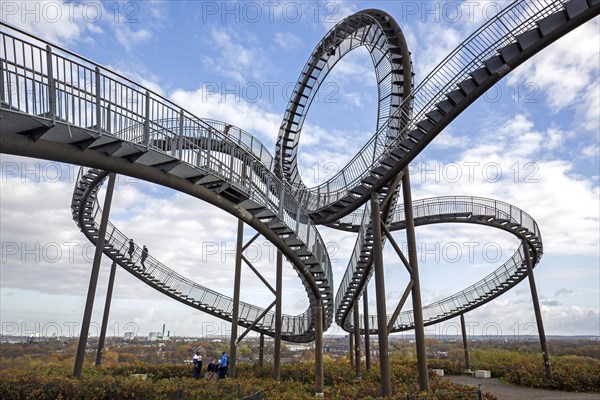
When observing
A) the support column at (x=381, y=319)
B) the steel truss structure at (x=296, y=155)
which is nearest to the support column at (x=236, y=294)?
the steel truss structure at (x=296, y=155)

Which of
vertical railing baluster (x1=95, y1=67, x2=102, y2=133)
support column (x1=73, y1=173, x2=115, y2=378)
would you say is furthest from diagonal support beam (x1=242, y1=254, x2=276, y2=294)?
vertical railing baluster (x1=95, y1=67, x2=102, y2=133)

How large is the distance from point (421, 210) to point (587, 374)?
9363 millimetres

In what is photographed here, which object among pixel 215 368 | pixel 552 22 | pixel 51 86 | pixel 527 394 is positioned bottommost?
pixel 527 394

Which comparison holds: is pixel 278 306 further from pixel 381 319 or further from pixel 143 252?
pixel 143 252

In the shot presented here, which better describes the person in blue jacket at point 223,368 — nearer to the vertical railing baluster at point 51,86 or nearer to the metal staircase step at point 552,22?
the vertical railing baluster at point 51,86

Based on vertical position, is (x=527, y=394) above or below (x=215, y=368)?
below

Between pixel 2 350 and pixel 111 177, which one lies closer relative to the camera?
pixel 111 177

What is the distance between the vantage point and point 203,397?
11344 millimetres

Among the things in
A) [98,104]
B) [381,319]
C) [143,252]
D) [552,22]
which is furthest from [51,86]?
[143,252]

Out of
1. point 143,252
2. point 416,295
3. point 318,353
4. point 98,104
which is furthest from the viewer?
point 143,252

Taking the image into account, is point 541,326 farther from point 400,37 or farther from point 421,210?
point 400,37

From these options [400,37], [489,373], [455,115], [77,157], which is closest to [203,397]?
[77,157]

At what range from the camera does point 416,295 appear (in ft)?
40.3

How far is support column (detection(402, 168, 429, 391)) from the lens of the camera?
11836 mm
